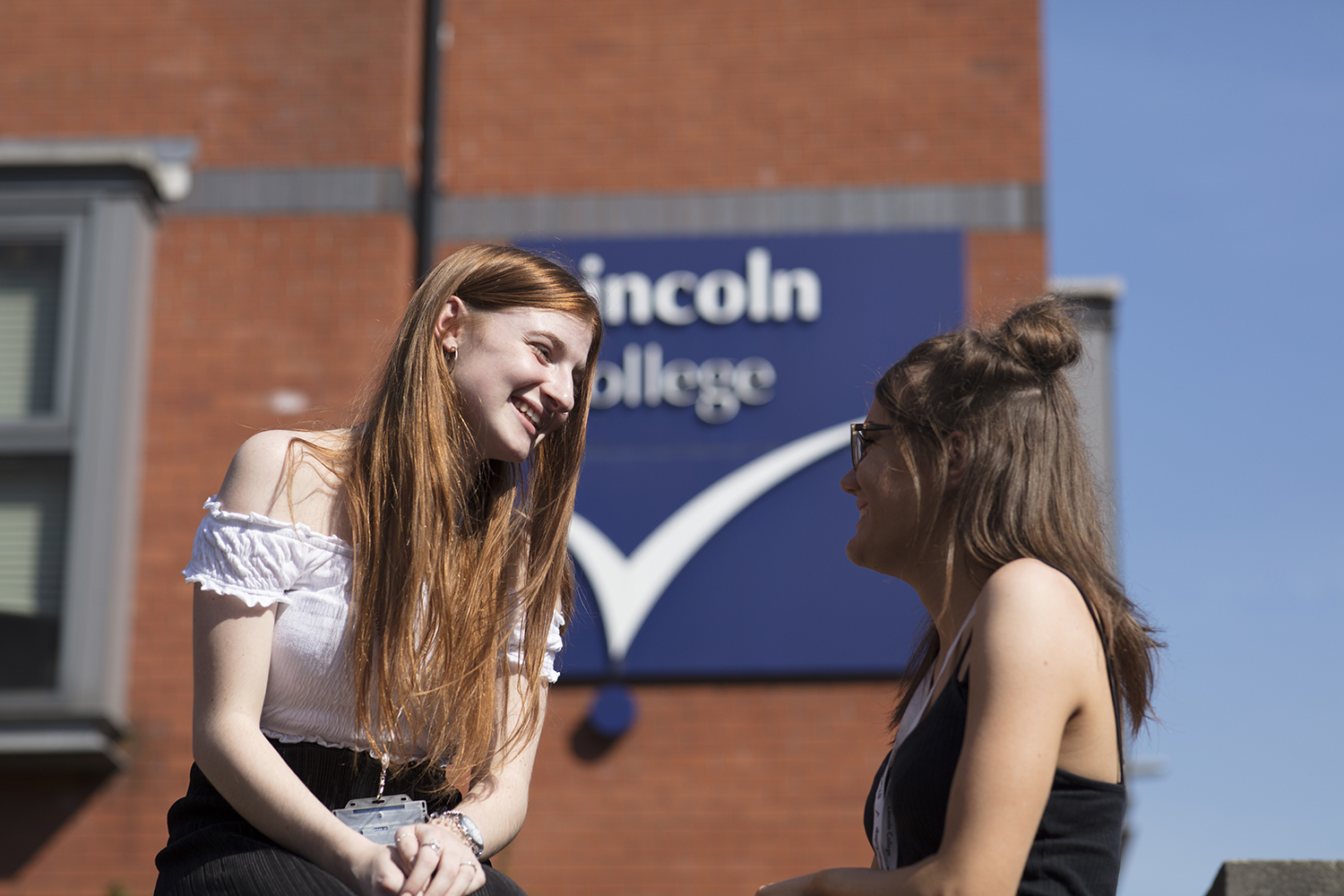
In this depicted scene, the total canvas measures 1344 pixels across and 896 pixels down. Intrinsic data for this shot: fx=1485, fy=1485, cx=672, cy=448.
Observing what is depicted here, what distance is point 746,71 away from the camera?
7980 millimetres

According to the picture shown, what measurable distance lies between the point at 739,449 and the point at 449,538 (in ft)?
16.2

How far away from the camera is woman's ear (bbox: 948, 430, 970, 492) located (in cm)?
244

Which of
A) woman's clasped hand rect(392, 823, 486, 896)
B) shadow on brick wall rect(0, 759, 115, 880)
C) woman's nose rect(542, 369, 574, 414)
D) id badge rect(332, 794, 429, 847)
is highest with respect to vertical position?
woman's nose rect(542, 369, 574, 414)

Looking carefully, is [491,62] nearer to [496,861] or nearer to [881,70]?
[881,70]

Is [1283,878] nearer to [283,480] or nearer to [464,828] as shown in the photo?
[464,828]

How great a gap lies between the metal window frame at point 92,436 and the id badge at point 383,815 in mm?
5125

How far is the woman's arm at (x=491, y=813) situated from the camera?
7.23 ft

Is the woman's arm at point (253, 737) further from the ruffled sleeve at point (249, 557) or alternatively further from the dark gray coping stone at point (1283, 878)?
the dark gray coping stone at point (1283, 878)

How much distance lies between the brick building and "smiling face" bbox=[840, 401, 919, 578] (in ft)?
14.5

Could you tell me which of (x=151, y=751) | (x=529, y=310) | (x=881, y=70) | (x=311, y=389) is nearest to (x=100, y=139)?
(x=311, y=389)

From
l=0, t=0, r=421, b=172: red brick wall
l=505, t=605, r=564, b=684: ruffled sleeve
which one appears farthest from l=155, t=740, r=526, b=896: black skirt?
l=0, t=0, r=421, b=172: red brick wall

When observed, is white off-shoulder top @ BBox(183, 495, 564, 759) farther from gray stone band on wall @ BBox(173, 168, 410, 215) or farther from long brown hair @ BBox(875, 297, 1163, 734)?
gray stone band on wall @ BBox(173, 168, 410, 215)

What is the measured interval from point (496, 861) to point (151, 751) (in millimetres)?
1755

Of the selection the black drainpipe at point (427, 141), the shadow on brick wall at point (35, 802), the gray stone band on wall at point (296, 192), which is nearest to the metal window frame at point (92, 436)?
the shadow on brick wall at point (35, 802)
